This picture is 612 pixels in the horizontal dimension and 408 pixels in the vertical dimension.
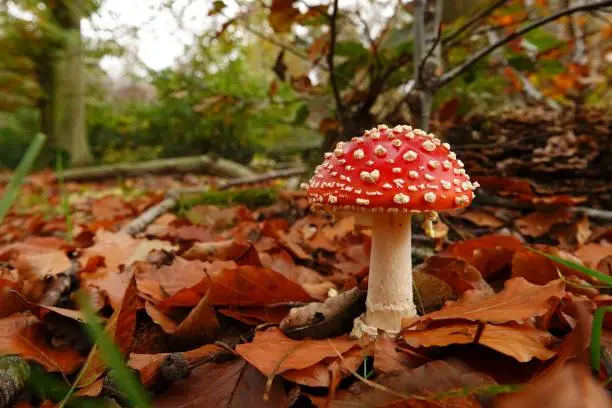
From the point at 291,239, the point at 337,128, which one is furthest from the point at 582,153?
the point at 291,239

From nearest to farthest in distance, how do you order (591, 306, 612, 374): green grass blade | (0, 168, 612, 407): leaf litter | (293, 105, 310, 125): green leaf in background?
(591, 306, 612, 374): green grass blade → (0, 168, 612, 407): leaf litter → (293, 105, 310, 125): green leaf in background

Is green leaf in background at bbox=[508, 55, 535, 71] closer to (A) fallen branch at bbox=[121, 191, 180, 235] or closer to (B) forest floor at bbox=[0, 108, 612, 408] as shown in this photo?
(B) forest floor at bbox=[0, 108, 612, 408]

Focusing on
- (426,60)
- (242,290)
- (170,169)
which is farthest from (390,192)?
(170,169)

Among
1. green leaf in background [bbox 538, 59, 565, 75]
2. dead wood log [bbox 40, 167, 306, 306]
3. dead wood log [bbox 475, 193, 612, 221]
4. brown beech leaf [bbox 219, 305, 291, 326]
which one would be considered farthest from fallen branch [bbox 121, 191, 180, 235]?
green leaf in background [bbox 538, 59, 565, 75]

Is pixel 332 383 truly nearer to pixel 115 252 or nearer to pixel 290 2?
pixel 115 252

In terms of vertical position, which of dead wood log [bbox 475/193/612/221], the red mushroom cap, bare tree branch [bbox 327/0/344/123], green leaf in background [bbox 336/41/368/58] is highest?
green leaf in background [bbox 336/41/368/58]
